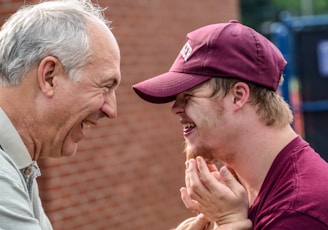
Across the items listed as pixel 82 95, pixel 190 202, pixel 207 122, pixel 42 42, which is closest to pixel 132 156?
pixel 190 202

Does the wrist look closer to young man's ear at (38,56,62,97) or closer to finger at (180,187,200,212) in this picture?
finger at (180,187,200,212)

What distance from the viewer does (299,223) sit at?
108 inches

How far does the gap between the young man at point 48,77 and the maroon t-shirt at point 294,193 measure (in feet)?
2.20

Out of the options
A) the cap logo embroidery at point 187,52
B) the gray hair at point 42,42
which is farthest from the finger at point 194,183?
the gray hair at point 42,42

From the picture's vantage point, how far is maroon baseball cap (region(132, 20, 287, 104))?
306 cm

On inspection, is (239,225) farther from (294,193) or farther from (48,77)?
(48,77)

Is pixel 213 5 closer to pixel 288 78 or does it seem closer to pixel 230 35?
pixel 288 78

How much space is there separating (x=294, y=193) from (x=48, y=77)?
3.05 ft

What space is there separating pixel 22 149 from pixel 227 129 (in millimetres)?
749

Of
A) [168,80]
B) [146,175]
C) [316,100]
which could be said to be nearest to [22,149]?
[168,80]

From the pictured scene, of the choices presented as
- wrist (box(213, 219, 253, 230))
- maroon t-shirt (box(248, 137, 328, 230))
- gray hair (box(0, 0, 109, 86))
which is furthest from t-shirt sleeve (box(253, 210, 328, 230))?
gray hair (box(0, 0, 109, 86))

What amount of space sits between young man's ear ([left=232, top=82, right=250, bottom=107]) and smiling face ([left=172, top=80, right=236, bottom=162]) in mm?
45

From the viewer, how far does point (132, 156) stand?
7715 millimetres

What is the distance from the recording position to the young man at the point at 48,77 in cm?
284
